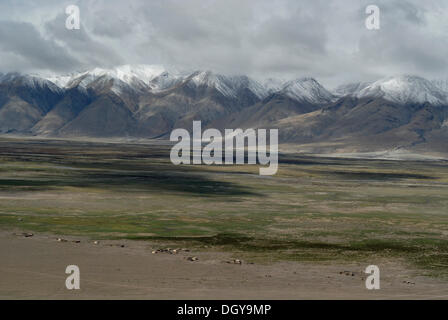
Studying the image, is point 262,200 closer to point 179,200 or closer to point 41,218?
point 179,200

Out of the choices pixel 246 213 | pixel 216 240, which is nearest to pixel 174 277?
pixel 216 240

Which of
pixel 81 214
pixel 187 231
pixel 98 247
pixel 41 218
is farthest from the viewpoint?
pixel 81 214

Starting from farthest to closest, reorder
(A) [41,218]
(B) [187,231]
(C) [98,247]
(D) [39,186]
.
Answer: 1. (D) [39,186]
2. (A) [41,218]
3. (B) [187,231]
4. (C) [98,247]

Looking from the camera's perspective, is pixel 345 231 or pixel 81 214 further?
pixel 81 214

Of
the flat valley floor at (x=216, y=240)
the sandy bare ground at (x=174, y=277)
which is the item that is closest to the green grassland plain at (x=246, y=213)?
the flat valley floor at (x=216, y=240)

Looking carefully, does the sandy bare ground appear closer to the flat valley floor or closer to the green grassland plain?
the flat valley floor
